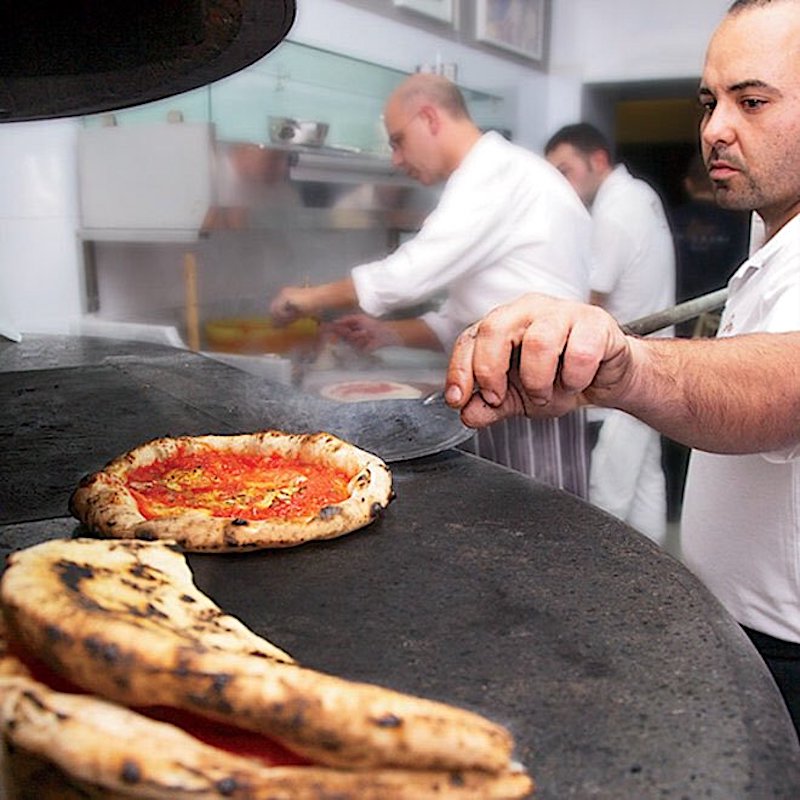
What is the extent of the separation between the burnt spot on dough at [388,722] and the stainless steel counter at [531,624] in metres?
0.16

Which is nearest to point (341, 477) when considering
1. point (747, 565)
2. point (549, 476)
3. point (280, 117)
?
point (747, 565)

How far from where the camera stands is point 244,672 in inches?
20.7

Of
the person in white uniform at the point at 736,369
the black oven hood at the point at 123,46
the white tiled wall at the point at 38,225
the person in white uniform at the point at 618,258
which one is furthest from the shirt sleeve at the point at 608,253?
the black oven hood at the point at 123,46

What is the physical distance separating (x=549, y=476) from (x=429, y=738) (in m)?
2.28

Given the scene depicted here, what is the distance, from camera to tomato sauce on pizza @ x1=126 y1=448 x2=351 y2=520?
3.83ft

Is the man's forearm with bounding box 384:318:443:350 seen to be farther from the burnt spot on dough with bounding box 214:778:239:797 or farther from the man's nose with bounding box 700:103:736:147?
the burnt spot on dough with bounding box 214:778:239:797

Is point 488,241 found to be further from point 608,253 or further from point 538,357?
point 538,357

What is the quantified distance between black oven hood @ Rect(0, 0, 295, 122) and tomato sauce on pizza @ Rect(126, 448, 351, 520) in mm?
618

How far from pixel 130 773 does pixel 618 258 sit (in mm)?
3032

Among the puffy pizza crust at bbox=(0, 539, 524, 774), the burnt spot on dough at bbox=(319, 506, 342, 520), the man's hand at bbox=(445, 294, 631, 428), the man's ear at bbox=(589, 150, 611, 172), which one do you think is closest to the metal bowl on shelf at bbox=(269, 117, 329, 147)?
the man's ear at bbox=(589, 150, 611, 172)

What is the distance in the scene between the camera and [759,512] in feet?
4.65

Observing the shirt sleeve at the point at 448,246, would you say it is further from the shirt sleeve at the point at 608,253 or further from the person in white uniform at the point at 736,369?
the person in white uniform at the point at 736,369

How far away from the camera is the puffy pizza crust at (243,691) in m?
0.50

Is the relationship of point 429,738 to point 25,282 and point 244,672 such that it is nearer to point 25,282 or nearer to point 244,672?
point 244,672
